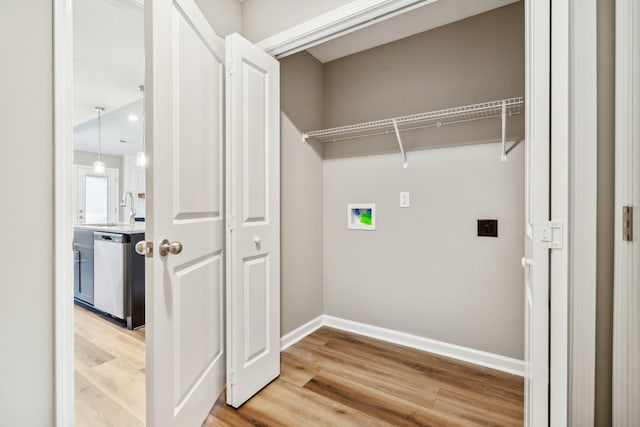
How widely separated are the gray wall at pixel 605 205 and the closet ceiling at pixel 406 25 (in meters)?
1.30

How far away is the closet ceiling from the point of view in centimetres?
195

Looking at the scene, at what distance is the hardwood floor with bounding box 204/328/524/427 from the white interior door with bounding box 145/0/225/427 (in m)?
0.37

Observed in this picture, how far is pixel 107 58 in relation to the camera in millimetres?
2742

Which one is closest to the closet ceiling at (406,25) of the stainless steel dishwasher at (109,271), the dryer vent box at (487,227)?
the dryer vent box at (487,227)

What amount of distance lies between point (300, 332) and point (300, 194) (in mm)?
1145

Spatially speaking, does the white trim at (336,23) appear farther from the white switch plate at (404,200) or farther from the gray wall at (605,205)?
the white switch plate at (404,200)

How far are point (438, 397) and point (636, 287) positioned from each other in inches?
49.8

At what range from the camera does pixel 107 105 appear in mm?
4035

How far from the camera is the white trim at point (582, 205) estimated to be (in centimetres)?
83

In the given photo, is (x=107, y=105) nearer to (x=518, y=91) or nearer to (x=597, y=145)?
(x=518, y=91)

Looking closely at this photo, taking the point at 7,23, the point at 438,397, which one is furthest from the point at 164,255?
the point at 438,397

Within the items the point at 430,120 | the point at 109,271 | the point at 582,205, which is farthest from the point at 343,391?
the point at 109,271

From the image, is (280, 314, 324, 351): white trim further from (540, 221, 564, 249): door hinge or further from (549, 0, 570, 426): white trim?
(540, 221, 564, 249): door hinge


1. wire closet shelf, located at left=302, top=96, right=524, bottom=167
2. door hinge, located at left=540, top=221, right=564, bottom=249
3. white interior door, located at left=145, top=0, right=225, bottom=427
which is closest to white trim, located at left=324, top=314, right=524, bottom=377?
white interior door, located at left=145, top=0, right=225, bottom=427
